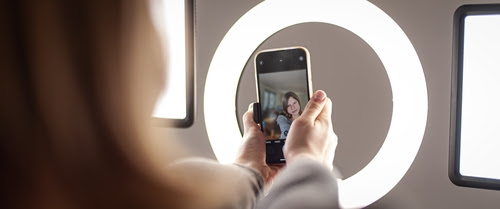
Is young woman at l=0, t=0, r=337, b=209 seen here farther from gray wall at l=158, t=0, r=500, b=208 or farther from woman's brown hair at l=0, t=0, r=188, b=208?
gray wall at l=158, t=0, r=500, b=208

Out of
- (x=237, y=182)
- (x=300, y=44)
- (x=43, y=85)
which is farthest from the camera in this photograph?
(x=300, y=44)

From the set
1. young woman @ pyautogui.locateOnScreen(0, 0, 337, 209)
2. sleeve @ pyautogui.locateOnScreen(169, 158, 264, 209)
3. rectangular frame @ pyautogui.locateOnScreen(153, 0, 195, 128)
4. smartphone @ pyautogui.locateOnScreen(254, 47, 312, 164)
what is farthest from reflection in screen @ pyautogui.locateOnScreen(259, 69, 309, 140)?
young woman @ pyautogui.locateOnScreen(0, 0, 337, 209)

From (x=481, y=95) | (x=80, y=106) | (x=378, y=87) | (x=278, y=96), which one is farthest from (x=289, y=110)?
(x=80, y=106)

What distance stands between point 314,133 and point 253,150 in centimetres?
10

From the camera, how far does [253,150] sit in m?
0.68

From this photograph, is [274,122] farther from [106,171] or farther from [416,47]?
[106,171]

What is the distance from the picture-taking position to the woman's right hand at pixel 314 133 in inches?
24.6

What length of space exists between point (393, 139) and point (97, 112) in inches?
18.0

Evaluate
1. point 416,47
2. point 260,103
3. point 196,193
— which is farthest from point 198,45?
point 196,193

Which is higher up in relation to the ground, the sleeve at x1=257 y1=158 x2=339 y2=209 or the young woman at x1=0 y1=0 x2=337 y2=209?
the young woman at x1=0 y1=0 x2=337 y2=209

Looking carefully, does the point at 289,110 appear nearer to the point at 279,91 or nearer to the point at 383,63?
the point at 279,91

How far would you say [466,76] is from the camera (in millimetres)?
551

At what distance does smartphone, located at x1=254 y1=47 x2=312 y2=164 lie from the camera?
0.65m

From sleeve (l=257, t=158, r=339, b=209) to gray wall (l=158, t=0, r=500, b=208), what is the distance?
18cm
